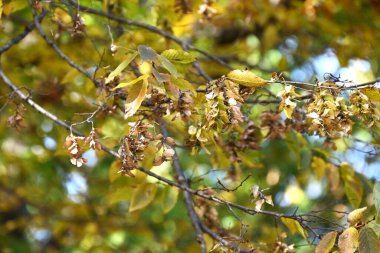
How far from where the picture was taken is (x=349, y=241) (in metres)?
1.68

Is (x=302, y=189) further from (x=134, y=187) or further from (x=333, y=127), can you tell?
(x=333, y=127)

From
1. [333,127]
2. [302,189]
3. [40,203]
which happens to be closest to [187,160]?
[302,189]

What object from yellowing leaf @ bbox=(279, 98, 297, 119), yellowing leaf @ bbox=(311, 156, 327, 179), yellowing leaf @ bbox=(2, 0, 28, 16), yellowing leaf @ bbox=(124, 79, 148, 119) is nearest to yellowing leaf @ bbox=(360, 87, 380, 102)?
yellowing leaf @ bbox=(279, 98, 297, 119)

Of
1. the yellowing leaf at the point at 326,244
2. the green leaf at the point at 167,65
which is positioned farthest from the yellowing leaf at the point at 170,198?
the green leaf at the point at 167,65

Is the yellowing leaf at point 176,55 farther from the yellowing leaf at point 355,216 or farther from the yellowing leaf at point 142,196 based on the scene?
the yellowing leaf at point 142,196

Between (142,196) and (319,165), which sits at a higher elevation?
(142,196)

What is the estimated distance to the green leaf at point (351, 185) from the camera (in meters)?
2.47

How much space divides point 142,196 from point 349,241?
963 millimetres

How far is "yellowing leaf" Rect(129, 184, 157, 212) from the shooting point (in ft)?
7.98

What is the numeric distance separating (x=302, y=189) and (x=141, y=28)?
2.35 meters

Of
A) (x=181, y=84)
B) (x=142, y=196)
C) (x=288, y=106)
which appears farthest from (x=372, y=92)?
(x=142, y=196)

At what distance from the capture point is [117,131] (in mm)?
2752

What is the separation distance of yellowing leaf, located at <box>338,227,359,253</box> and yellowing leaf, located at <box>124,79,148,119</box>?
2.08ft

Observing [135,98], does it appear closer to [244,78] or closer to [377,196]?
[244,78]
